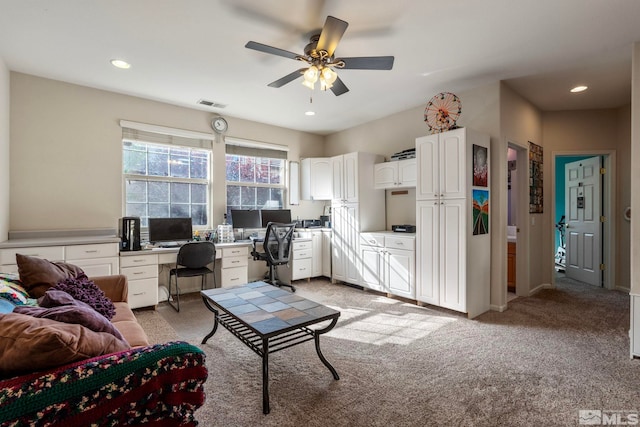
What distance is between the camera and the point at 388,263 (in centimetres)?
407

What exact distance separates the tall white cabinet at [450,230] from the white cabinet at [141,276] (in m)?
3.19

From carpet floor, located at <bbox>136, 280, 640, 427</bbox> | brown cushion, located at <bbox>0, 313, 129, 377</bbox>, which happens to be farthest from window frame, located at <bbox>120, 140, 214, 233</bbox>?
brown cushion, located at <bbox>0, 313, 129, 377</bbox>

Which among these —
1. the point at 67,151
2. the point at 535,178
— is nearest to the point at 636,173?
the point at 535,178

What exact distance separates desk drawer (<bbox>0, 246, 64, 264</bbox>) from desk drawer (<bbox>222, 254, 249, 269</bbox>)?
1.71 meters

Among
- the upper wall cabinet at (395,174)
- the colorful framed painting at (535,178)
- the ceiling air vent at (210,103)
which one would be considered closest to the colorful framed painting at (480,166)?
the upper wall cabinet at (395,174)

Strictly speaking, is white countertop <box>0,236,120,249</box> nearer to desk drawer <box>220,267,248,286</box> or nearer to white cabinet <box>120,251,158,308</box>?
white cabinet <box>120,251,158,308</box>

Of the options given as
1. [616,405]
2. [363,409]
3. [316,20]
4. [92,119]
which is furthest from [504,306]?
[92,119]

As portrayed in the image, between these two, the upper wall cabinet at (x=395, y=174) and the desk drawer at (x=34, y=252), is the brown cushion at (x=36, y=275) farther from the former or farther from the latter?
the upper wall cabinet at (x=395, y=174)

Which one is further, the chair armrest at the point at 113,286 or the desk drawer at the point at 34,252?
the desk drawer at the point at 34,252

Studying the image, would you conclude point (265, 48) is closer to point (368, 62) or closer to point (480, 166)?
point (368, 62)

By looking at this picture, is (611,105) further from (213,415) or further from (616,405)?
(213,415)

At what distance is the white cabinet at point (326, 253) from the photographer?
16.6 feet

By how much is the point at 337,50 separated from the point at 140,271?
3.23 metres

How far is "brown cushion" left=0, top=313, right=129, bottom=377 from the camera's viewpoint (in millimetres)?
951
